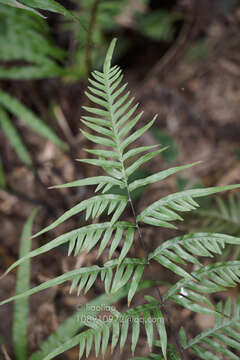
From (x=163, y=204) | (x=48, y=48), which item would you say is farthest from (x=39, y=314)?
(x=48, y=48)

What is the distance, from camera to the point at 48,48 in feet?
7.50

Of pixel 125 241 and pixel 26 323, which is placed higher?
pixel 125 241

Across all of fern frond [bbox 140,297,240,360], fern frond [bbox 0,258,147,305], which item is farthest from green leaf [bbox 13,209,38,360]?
fern frond [bbox 140,297,240,360]

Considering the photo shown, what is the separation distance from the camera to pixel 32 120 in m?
2.42

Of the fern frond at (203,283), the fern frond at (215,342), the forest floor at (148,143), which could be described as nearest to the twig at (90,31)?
the forest floor at (148,143)

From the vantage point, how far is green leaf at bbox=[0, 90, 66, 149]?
2381mm

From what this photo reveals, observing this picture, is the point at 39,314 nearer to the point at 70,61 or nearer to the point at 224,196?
the point at 224,196

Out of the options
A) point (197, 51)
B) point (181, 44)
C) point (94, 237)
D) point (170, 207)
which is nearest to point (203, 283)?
point (170, 207)

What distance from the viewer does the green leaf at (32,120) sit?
7.81 ft

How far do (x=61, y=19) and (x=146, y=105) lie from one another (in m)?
1.25

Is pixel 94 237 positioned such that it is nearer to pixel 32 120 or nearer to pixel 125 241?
pixel 125 241

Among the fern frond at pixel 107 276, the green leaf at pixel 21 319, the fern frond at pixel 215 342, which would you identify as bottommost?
the green leaf at pixel 21 319

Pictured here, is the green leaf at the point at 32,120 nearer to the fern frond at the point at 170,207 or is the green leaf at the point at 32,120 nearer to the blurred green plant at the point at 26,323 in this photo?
the blurred green plant at the point at 26,323

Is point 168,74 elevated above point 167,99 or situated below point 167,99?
above
